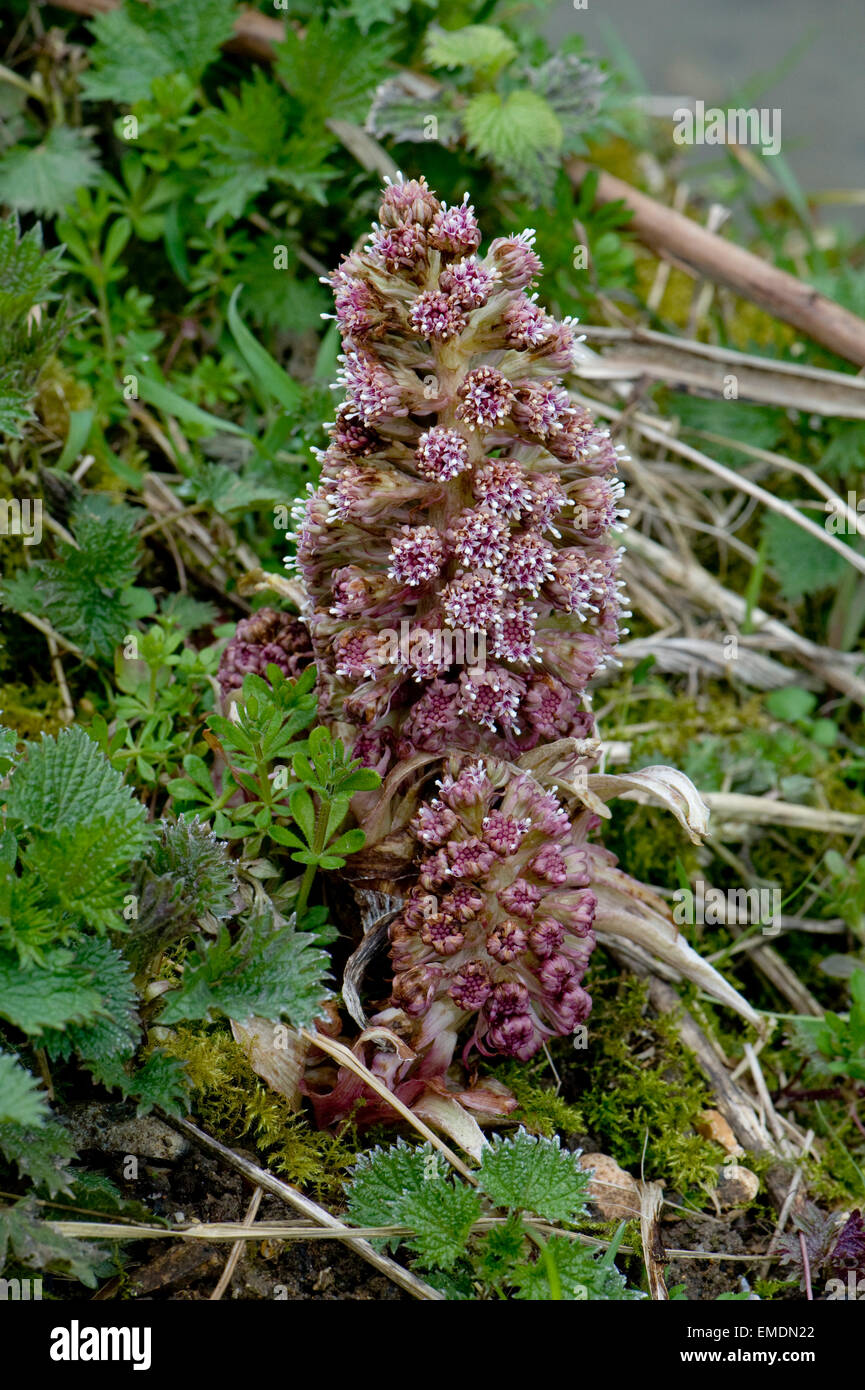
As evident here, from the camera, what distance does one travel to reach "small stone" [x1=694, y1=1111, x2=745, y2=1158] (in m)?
3.24

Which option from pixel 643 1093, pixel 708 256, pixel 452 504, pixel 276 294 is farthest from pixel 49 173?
pixel 643 1093

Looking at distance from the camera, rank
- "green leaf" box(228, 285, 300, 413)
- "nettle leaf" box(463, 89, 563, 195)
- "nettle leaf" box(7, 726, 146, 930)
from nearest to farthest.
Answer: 1. "nettle leaf" box(7, 726, 146, 930)
2. "green leaf" box(228, 285, 300, 413)
3. "nettle leaf" box(463, 89, 563, 195)

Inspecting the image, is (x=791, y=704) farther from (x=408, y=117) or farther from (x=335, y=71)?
(x=335, y=71)

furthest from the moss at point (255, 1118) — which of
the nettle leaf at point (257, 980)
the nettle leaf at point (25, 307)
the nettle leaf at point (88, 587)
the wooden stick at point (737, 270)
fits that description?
the wooden stick at point (737, 270)

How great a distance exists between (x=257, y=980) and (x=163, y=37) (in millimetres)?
3654

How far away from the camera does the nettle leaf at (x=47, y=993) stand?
2252 millimetres


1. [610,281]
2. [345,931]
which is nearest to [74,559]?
[345,931]

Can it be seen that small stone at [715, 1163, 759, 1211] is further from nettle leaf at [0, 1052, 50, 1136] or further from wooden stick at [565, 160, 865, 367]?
wooden stick at [565, 160, 865, 367]

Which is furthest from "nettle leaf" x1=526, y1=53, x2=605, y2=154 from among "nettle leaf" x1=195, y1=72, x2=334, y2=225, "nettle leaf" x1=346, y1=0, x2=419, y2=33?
"nettle leaf" x1=195, y1=72, x2=334, y2=225

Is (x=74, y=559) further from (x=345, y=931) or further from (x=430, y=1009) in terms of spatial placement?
(x=430, y=1009)

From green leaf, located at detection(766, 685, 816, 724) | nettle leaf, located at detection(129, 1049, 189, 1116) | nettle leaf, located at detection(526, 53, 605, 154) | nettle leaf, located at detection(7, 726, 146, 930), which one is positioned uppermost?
nettle leaf, located at detection(526, 53, 605, 154)

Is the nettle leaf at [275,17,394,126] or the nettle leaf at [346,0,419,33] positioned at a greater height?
the nettle leaf at [346,0,419,33]

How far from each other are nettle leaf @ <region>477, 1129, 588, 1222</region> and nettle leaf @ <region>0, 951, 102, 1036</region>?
0.92 meters

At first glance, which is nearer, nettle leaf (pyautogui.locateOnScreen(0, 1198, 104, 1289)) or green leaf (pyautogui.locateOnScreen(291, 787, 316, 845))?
nettle leaf (pyautogui.locateOnScreen(0, 1198, 104, 1289))
